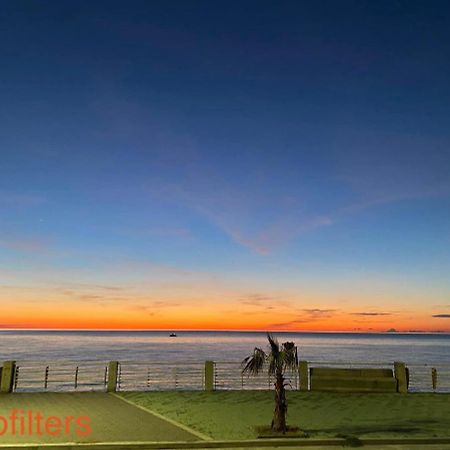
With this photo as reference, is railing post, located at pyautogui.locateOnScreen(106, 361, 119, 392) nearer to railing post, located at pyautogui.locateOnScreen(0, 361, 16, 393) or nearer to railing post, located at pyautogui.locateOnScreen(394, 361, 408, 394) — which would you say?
railing post, located at pyautogui.locateOnScreen(0, 361, 16, 393)

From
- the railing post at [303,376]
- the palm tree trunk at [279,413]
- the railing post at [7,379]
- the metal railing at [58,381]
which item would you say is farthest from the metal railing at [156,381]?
the palm tree trunk at [279,413]

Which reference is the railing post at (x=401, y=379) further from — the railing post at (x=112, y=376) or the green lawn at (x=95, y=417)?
the railing post at (x=112, y=376)

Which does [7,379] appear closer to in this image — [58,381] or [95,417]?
[58,381]

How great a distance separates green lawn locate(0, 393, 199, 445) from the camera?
11.8 meters

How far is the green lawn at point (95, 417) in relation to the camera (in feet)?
38.5

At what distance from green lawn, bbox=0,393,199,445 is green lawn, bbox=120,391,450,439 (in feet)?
2.78

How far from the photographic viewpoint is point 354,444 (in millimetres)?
11320

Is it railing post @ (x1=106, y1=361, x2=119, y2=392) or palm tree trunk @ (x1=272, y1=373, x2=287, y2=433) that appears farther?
railing post @ (x1=106, y1=361, x2=119, y2=392)

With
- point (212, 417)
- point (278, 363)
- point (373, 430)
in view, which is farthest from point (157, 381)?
point (278, 363)

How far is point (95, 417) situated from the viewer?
1451 centimetres

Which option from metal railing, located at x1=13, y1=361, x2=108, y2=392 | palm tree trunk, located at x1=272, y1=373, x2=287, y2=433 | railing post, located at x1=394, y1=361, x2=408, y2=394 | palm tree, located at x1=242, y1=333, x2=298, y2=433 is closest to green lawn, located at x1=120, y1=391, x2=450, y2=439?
railing post, located at x1=394, y1=361, x2=408, y2=394

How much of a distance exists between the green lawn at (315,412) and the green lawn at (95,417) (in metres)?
0.85

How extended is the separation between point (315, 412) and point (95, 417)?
23.7ft

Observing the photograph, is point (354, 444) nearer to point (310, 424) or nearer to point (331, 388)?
point (310, 424)
